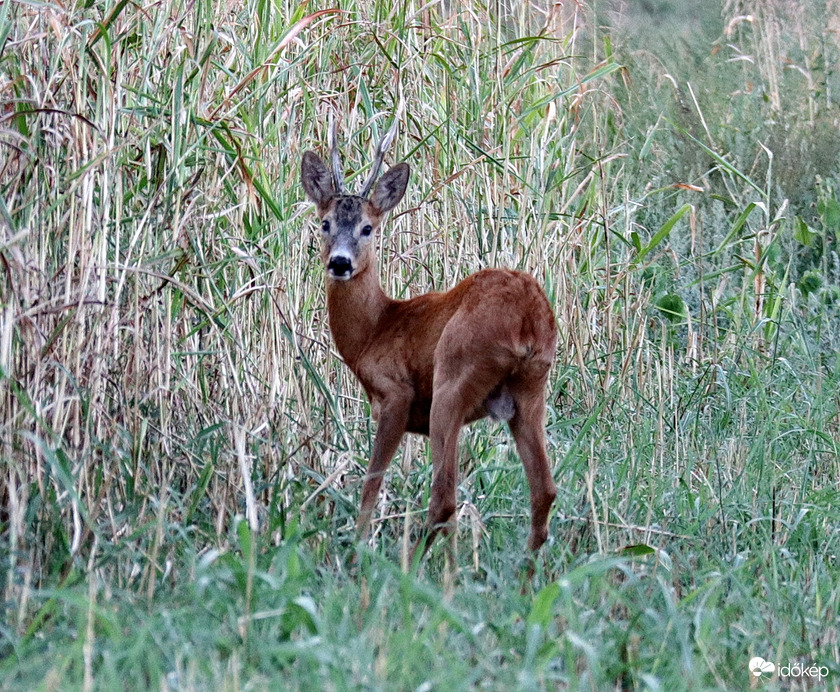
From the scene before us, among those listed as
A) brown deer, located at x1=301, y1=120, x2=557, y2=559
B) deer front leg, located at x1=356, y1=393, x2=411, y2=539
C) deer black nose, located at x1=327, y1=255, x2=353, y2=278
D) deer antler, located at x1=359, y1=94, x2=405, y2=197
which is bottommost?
deer front leg, located at x1=356, y1=393, x2=411, y2=539

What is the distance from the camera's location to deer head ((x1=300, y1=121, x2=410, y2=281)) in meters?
4.57

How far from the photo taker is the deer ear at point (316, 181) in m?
4.74

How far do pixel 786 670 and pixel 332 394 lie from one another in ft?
8.05

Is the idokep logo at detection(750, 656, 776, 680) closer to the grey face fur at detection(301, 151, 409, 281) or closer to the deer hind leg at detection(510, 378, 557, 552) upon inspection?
the deer hind leg at detection(510, 378, 557, 552)

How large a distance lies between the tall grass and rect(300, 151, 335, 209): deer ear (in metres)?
0.13

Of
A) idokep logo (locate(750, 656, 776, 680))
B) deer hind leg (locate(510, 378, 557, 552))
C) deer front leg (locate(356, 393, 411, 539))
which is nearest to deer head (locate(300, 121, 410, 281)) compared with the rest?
deer front leg (locate(356, 393, 411, 539))

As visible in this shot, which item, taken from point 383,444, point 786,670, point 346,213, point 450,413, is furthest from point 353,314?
point 786,670

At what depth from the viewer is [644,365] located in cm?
591

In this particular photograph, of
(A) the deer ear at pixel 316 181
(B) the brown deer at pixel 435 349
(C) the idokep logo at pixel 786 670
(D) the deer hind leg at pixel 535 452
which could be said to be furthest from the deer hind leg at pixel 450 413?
(C) the idokep logo at pixel 786 670

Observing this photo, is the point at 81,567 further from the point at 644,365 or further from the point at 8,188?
the point at 644,365

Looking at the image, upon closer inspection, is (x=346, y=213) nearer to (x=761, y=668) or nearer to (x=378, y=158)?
A: (x=378, y=158)

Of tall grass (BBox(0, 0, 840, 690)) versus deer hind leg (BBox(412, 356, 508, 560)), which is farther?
deer hind leg (BBox(412, 356, 508, 560))

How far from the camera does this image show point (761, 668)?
3.04 meters

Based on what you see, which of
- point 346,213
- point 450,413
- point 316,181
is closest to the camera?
point 450,413
